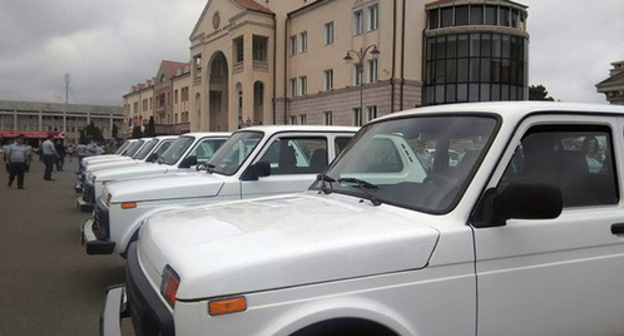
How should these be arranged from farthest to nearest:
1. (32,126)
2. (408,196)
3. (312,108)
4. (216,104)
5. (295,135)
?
(32,126) < (216,104) < (312,108) < (295,135) < (408,196)

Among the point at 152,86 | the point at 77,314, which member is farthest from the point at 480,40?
the point at 152,86

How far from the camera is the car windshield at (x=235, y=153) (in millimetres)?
6270

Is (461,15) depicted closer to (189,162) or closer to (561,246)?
(189,162)

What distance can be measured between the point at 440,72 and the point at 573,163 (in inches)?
1396

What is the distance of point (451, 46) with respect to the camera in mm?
36312

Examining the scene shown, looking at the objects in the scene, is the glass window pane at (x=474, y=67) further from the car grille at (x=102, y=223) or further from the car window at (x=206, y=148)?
the car grille at (x=102, y=223)

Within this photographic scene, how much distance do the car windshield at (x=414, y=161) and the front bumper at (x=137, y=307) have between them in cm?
136

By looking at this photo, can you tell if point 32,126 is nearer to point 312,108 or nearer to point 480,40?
point 312,108

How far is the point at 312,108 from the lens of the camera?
4428cm

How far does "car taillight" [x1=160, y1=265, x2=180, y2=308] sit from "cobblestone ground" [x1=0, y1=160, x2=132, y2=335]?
1.96 meters

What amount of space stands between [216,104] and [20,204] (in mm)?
48921

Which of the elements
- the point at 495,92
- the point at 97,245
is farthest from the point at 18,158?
the point at 495,92

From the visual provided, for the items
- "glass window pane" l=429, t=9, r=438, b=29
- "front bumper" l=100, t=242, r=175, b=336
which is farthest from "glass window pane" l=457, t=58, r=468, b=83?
"front bumper" l=100, t=242, r=175, b=336

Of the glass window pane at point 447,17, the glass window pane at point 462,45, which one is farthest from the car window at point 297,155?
the glass window pane at point 447,17
